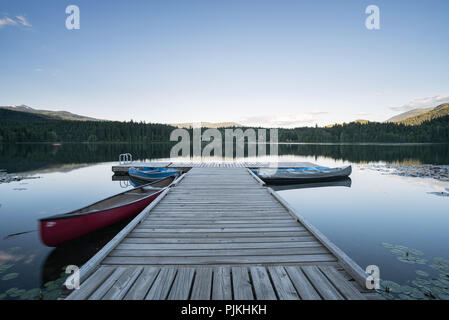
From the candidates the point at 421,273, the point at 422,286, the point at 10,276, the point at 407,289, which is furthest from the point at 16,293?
the point at 421,273

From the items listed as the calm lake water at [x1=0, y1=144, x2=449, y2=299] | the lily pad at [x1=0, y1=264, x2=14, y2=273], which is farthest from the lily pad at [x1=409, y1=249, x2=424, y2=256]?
the lily pad at [x1=0, y1=264, x2=14, y2=273]

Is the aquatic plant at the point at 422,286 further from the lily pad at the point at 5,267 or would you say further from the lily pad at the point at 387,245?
the lily pad at the point at 5,267

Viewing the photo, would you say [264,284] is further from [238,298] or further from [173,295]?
[173,295]

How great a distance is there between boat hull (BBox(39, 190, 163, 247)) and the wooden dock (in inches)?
71.7

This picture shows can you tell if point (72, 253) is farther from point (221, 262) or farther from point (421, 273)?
point (421, 273)

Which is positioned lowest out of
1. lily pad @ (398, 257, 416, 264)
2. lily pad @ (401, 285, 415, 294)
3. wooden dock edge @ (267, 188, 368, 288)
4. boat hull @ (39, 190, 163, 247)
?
lily pad @ (398, 257, 416, 264)

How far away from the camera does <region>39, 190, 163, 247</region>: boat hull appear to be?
4.98m

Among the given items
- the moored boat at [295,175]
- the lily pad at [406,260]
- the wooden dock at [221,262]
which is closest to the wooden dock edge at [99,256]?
the wooden dock at [221,262]

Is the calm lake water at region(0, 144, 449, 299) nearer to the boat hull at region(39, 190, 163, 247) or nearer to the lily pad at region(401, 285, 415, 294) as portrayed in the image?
the lily pad at region(401, 285, 415, 294)

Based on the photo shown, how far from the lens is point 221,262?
9.96ft

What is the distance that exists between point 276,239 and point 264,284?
1312mm

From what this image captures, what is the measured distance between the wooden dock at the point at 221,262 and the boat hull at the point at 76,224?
182 cm

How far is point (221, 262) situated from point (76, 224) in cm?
408
